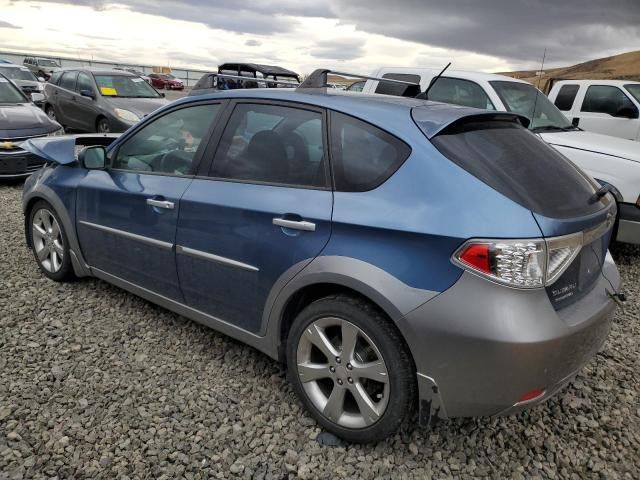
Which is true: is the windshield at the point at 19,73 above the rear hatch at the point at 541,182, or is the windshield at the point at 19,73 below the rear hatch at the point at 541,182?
below

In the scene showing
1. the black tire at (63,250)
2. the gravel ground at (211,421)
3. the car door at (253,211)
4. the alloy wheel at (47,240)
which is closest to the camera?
the gravel ground at (211,421)

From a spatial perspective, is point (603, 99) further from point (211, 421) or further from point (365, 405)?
point (211, 421)

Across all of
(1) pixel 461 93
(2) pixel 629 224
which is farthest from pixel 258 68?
(2) pixel 629 224

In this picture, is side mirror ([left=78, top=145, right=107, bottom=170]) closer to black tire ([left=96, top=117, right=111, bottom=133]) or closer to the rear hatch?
the rear hatch

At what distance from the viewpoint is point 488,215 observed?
1.96m

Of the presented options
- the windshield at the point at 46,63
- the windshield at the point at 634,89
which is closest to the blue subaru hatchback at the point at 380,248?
the windshield at the point at 634,89

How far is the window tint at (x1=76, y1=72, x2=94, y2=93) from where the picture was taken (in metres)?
10.9

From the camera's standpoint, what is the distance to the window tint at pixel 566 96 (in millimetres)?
9211

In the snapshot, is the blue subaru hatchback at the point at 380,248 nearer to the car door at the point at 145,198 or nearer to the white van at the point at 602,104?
the car door at the point at 145,198

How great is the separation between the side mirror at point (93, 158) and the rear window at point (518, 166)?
238 cm

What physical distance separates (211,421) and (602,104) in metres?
9.09

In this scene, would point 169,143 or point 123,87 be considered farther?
point 123,87

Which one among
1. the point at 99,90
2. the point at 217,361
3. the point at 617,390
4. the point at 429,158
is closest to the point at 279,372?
the point at 217,361

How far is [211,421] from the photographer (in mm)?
2545
